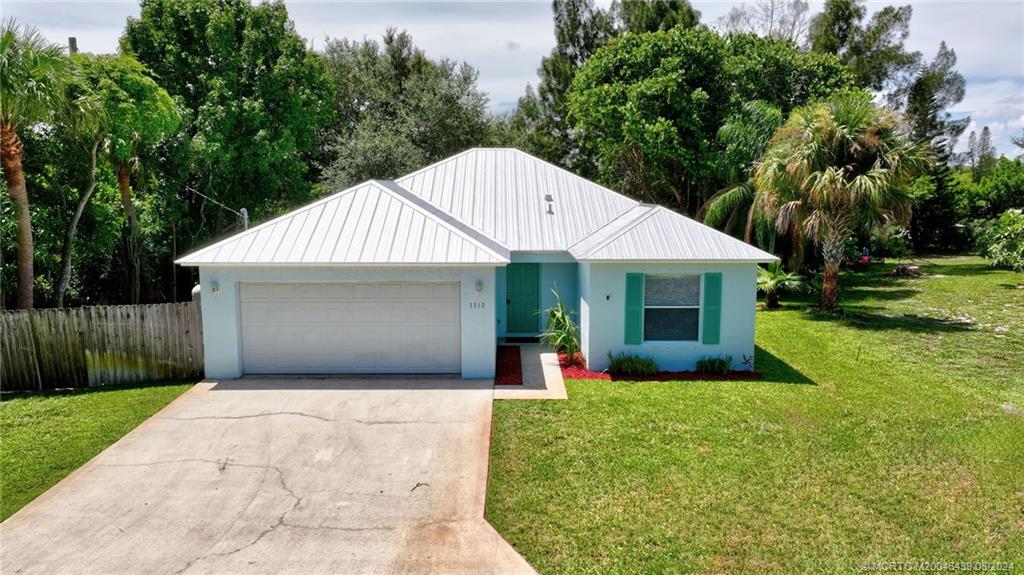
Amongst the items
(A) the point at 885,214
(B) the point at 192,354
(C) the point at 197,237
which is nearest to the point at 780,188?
(A) the point at 885,214

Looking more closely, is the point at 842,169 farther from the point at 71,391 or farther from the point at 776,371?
the point at 71,391

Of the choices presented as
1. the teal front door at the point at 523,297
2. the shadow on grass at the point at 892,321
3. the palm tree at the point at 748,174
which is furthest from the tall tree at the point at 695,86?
the teal front door at the point at 523,297

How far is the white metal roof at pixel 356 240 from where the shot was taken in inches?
453

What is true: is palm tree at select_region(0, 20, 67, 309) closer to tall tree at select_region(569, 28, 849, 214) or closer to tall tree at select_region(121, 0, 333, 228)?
tall tree at select_region(121, 0, 333, 228)

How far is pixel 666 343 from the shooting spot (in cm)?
1256

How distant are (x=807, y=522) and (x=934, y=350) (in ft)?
33.3

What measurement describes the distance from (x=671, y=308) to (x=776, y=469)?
502 centimetres

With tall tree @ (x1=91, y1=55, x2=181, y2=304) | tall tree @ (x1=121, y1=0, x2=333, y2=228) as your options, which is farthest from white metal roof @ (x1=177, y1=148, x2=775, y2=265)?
tall tree @ (x1=121, y1=0, x2=333, y2=228)

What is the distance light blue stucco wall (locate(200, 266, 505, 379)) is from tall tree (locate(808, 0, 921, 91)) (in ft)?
114

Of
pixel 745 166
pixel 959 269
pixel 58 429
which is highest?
pixel 745 166


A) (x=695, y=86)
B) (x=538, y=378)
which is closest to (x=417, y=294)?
(x=538, y=378)

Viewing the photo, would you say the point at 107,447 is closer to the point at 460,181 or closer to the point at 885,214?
the point at 460,181

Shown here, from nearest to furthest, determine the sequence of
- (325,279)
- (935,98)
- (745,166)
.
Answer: (325,279) < (745,166) < (935,98)

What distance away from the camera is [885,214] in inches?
662
